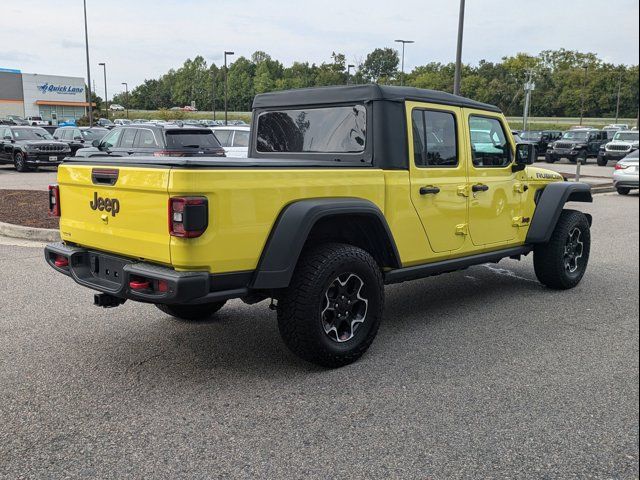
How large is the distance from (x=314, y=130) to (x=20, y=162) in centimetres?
1924

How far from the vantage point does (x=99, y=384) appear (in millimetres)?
3973

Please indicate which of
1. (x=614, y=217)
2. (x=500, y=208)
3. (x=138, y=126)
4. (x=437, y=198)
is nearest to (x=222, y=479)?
(x=437, y=198)

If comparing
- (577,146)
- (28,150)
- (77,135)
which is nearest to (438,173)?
(28,150)

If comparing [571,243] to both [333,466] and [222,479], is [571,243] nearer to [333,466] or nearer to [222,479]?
[333,466]

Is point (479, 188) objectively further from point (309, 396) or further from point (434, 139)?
point (309, 396)

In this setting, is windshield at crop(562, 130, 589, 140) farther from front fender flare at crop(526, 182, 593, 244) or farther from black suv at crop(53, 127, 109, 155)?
front fender flare at crop(526, 182, 593, 244)

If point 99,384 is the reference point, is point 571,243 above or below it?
above

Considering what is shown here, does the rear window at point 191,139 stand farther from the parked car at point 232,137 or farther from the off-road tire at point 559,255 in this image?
the off-road tire at point 559,255

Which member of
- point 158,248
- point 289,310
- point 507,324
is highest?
point 158,248

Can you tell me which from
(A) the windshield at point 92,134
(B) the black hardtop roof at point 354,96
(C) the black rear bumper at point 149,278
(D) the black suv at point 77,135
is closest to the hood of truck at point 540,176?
(B) the black hardtop roof at point 354,96

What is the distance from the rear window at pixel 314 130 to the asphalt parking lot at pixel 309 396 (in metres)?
1.57

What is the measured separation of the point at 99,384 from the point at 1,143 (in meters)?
21.5

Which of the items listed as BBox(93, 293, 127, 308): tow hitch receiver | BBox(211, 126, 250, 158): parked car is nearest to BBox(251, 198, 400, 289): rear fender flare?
BBox(93, 293, 127, 308): tow hitch receiver

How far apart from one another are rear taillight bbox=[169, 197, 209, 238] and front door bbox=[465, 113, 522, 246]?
8.69 ft
